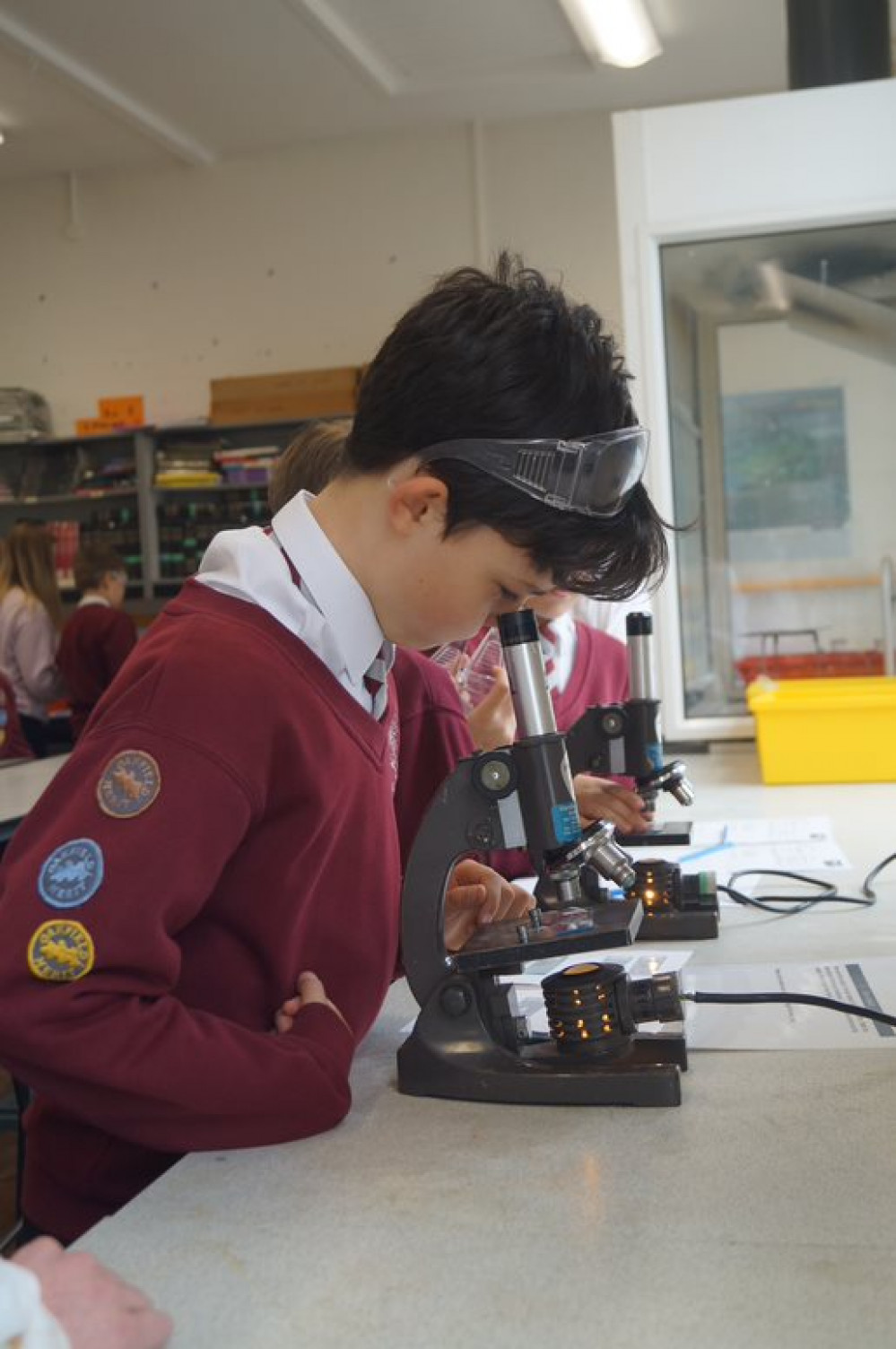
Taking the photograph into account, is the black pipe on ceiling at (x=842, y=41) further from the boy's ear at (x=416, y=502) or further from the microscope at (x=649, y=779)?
the boy's ear at (x=416, y=502)

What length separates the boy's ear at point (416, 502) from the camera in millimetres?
1042

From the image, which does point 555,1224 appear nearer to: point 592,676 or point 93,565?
point 592,676

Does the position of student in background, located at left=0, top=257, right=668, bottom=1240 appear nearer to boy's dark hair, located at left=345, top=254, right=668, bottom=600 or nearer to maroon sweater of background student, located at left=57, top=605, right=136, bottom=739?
boy's dark hair, located at left=345, top=254, right=668, bottom=600

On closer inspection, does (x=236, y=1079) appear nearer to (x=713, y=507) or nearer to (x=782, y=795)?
(x=782, y=795)

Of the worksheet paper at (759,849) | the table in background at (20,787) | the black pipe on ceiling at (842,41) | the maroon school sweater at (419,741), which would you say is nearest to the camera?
the maroon school sweater at (419,741)

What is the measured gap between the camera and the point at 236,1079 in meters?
0.91

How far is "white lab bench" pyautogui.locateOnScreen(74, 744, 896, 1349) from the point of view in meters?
0.68

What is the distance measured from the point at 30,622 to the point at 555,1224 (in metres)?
5.59

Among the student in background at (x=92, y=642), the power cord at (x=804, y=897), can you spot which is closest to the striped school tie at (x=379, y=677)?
the power cord at (x=804, y=897)

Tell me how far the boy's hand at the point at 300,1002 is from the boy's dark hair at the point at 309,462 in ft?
2.76

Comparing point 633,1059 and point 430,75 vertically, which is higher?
point 430,75

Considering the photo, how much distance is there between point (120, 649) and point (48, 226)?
8.67ft

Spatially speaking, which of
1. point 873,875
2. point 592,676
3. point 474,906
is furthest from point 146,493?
point 474,906

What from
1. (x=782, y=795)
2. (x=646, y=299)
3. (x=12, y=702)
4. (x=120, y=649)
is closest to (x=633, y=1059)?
(x=782, y=795)
